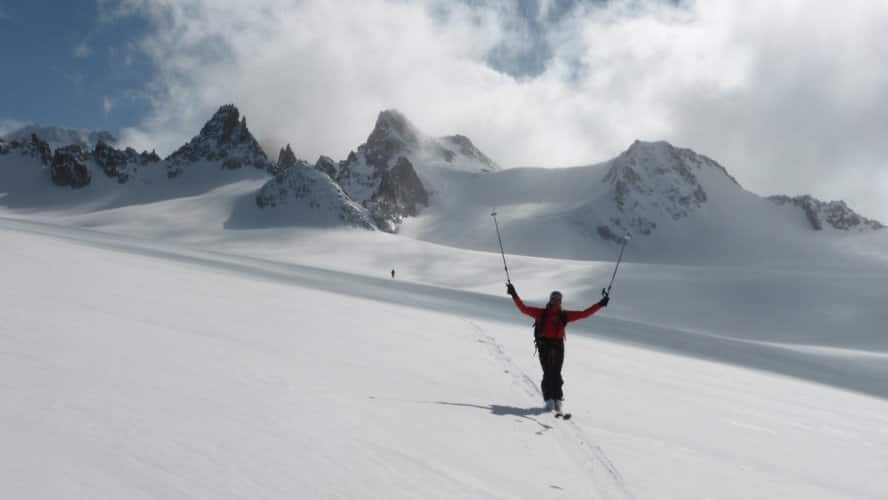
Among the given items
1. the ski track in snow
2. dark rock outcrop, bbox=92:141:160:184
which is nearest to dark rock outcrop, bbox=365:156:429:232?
dark rock outcrop, bbox=92:141:160:184

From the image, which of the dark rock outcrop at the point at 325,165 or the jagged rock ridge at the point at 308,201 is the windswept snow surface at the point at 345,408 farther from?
the dark rock outcrop at the point at 325,165

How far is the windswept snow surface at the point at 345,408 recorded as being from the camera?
3.76m

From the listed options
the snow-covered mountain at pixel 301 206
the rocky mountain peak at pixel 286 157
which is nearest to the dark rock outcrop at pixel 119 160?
the rocky mountain peak at pixel 286 157

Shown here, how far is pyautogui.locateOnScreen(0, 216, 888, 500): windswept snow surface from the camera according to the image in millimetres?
3756

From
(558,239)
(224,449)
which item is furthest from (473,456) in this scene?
(558,239)

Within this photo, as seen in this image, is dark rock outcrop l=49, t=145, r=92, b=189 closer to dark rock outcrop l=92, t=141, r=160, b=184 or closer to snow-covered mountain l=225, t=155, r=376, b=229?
dark rock outcrop l=92, t=141, r=160, b=184

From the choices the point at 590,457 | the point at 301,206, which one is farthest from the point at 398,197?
the point at 590,457

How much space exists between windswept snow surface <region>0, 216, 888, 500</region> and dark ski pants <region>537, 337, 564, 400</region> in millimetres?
378

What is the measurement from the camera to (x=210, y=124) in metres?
181

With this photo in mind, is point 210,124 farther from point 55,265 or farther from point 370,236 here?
point 55,265

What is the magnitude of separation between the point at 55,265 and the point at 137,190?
541 ft

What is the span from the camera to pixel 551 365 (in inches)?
312

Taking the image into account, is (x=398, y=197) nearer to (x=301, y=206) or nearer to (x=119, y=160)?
(x=301, y=206)

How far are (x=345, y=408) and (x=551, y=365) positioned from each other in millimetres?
3313
